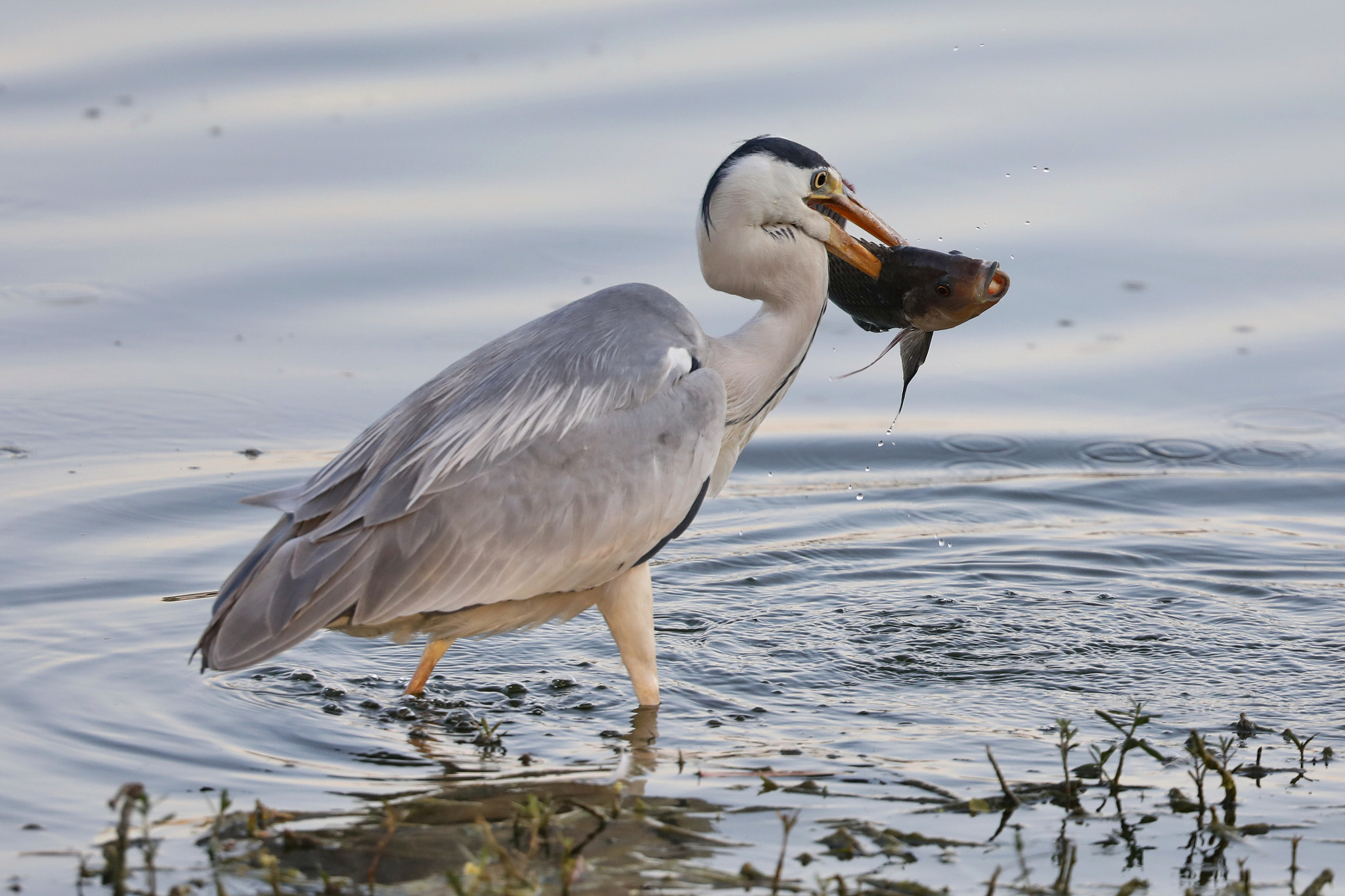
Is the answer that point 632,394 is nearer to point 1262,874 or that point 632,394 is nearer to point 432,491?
point 432,491

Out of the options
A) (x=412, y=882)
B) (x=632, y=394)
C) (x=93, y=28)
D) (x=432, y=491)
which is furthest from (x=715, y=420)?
(x=93, y=28)

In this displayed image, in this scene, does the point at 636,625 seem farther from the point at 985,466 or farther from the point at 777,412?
the point at 777,412

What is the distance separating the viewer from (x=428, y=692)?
19.5ft

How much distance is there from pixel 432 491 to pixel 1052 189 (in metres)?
6.29

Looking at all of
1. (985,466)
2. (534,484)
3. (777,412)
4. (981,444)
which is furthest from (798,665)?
(777,412)

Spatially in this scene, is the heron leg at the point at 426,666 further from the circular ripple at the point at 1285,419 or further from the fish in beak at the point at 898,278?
the circular ripple at the point at 1285,419

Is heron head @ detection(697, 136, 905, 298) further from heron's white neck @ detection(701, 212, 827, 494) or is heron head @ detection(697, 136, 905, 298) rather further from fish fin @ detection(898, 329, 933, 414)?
fish fin @ detection(898, 329, 933, 414)

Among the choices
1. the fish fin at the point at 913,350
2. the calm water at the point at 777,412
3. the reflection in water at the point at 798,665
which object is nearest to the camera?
the reflection in water at the point at 798,665

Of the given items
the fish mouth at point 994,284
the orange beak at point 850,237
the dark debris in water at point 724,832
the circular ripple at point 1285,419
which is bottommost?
the dark debris in water at point 724,832

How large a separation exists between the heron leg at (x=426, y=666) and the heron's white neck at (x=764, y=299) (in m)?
1.26

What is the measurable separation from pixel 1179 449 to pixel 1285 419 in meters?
0.62

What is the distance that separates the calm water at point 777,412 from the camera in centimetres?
543

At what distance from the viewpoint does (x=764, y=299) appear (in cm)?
629

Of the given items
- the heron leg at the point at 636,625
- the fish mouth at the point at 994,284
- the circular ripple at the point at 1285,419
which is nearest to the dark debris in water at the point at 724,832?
the heron leg at the point at 636,625
